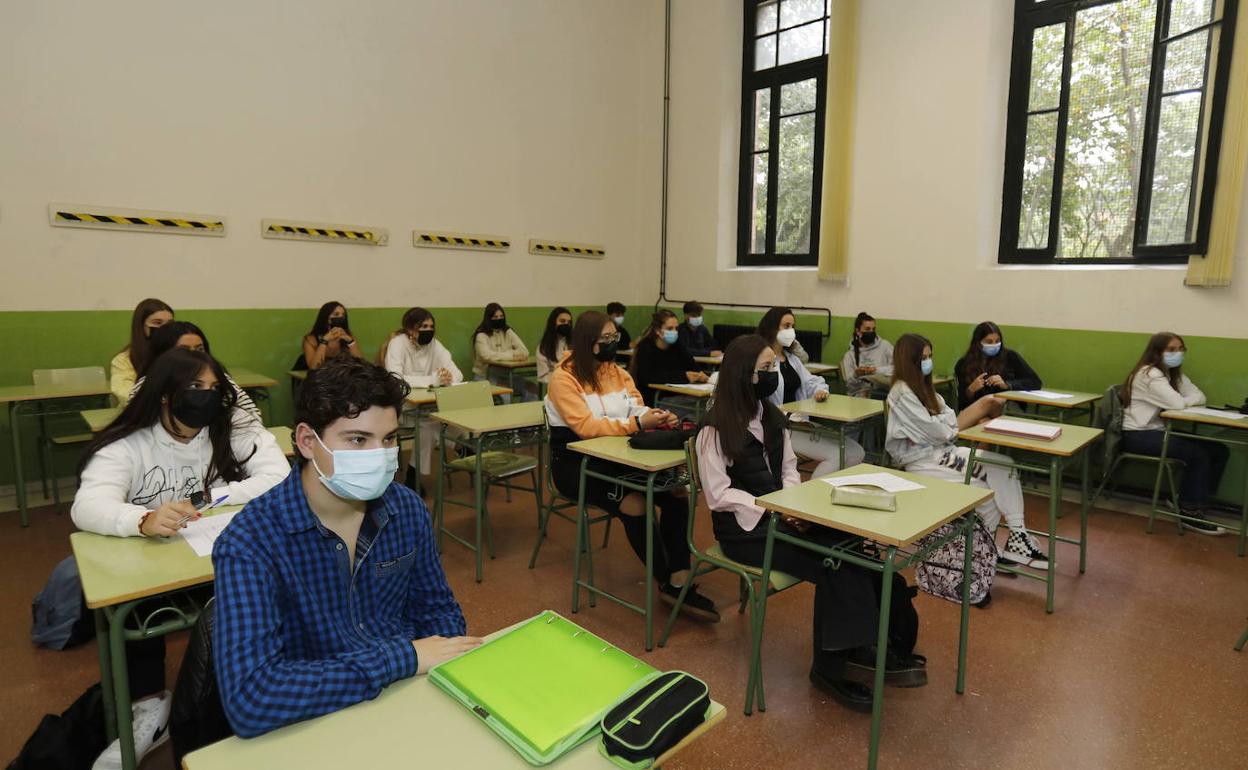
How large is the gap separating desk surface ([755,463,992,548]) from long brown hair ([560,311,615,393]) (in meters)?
1.38

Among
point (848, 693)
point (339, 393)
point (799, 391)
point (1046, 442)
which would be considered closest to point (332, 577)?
point (339, 393)

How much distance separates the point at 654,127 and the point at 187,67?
4.64m

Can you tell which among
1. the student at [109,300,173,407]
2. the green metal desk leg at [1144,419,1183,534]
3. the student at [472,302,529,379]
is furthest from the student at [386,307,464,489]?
the green metal desk leg at [1144,419,1183,534]

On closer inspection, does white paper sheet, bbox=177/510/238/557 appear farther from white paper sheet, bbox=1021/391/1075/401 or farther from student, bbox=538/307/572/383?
white paper sheet, bbox=1021/391/1075/401

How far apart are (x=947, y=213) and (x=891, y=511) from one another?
438 centimetres

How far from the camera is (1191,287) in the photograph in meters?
4.77

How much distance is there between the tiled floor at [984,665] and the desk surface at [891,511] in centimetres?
74

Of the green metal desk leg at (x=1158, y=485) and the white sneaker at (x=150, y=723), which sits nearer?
the white sneaker at (x=150, y=723)

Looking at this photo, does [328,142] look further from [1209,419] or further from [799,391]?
[1209,419]

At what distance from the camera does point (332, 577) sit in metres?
1.41

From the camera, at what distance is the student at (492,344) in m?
6.47

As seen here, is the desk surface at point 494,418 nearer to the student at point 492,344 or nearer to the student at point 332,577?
the student at point 332,577

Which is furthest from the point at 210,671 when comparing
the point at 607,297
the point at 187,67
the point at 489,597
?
the point at 607,297

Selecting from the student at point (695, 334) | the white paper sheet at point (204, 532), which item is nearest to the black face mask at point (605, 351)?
the white paper sheet at point (204, 532)
